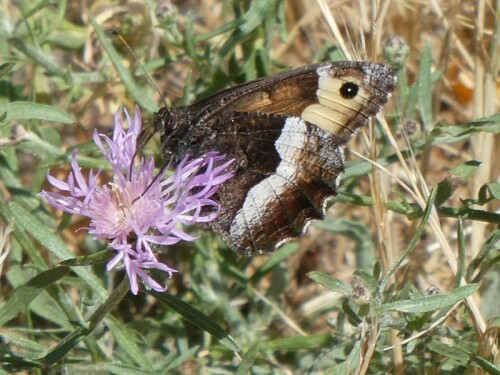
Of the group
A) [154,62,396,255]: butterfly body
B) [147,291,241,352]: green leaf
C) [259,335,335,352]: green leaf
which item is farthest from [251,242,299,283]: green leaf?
[147,291,241,352]: green leaf

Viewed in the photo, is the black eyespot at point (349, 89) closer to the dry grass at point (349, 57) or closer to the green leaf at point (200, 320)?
the dry grass at point (349, 57)

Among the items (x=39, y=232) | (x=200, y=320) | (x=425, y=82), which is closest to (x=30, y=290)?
(x=39, y=232)

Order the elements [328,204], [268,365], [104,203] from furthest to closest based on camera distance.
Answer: [268,365]
[328,204]
[104,203]

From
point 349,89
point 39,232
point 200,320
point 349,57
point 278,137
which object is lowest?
point 200,320

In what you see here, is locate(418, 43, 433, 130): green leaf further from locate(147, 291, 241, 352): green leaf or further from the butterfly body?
locate(147, 291, 241, 352): green leaf

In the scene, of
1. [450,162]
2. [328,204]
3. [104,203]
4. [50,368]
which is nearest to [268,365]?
[328,204]

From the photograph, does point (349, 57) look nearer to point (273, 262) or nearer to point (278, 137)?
point (278, 137)

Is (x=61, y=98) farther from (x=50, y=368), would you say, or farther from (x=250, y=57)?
(x=50, y=368)
